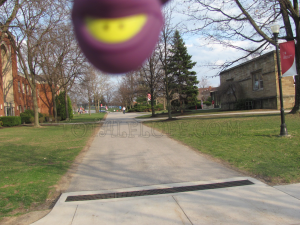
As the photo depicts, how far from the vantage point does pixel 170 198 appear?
4.86 m

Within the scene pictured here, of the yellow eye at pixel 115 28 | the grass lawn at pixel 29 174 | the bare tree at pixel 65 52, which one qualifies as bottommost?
the grass lawn at pixel 29 174

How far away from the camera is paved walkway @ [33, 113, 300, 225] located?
4.08m

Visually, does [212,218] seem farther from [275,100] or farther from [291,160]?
[275,100]

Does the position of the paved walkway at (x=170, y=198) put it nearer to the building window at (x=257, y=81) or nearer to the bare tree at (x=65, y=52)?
the bare tree at (x=65, y=52)

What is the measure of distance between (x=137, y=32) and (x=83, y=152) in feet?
31.3

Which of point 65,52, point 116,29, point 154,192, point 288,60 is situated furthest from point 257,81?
point 116,29

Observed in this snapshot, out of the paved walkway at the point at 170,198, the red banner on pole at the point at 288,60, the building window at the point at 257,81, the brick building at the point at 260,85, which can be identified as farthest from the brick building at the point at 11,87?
the building window at the point at 257,81

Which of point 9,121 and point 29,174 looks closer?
point 29,174

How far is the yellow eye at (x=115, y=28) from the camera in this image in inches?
43.4

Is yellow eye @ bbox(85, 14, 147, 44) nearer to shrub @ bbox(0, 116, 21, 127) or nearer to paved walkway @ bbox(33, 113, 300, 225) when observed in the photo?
paved walkway @ bbox(33, 113, 300, 225)

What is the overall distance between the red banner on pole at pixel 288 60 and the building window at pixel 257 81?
2092 cm

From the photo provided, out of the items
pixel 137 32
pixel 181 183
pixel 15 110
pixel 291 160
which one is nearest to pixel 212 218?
pixel 181 183

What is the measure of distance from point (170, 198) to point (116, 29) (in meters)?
4.32

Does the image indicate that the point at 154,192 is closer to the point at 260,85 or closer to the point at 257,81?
the point at 260,85
